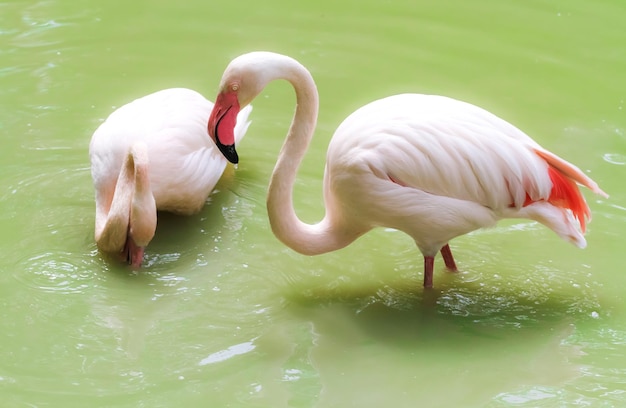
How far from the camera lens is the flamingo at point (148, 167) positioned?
435cm

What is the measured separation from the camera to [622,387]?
376 centimetres

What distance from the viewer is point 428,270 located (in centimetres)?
428

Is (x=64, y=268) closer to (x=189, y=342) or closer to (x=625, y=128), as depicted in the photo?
(x=189, y=342)

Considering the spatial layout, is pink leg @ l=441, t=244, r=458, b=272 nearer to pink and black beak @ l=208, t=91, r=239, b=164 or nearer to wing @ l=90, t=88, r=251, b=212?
pink and black beak @ l=208, t=91, r=239, b=164

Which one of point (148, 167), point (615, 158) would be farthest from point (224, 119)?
point (615, 158)

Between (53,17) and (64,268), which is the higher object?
(53,17)

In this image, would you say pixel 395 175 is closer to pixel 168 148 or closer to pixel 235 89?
pixel 235 89

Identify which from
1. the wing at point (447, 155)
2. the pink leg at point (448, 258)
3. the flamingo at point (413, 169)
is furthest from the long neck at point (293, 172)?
the pink leg at point (448, 258)

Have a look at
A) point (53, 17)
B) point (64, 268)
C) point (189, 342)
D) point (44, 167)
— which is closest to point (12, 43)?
point (53, 17)

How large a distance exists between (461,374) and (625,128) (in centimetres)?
274

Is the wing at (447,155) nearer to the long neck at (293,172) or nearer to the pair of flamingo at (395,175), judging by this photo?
the pair of flamingo at (395,175)

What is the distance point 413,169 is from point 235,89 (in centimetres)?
81

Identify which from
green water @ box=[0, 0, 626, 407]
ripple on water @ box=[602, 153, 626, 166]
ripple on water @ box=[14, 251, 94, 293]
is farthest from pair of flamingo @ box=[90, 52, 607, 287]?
ripple on water @ box=[602, 153, 626, 166]

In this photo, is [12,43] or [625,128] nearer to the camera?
[625,128]
